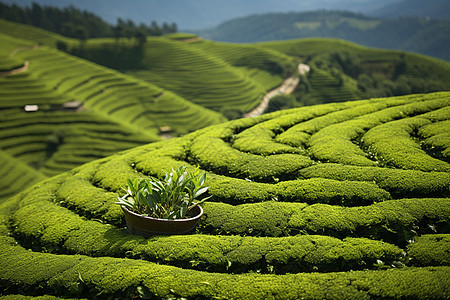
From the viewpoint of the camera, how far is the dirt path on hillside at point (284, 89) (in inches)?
2965

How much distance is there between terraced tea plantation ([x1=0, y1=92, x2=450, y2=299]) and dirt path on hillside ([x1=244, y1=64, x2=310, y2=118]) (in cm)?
6226

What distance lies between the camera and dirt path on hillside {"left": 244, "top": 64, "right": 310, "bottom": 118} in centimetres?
7531

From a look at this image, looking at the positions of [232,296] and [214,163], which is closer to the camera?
[232,296]

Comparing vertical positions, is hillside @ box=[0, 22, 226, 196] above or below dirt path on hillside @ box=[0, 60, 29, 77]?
below

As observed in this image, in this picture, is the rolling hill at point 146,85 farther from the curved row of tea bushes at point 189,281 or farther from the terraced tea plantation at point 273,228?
the curved row of tea bushes at point 189,281

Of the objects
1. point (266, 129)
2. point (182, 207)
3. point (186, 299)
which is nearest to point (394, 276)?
point (186, 299)

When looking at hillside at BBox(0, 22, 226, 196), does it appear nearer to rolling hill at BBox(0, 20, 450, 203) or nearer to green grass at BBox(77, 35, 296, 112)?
rolling hill at BBox(0, 20, 450, 203)

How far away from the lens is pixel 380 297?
5020 mm

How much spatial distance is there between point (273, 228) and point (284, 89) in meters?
82.3

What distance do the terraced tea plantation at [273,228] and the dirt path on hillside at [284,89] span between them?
62263 millimetres

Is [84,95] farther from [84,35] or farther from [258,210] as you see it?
[258,210]

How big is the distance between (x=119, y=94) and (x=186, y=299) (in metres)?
67.8

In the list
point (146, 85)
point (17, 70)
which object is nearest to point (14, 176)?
point (17, 70)

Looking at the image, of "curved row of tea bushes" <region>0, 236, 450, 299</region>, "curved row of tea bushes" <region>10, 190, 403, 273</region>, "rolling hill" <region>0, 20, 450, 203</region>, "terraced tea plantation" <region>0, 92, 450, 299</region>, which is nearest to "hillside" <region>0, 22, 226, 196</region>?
"rolling hill" <region>0, 20, 450, 203</region>
